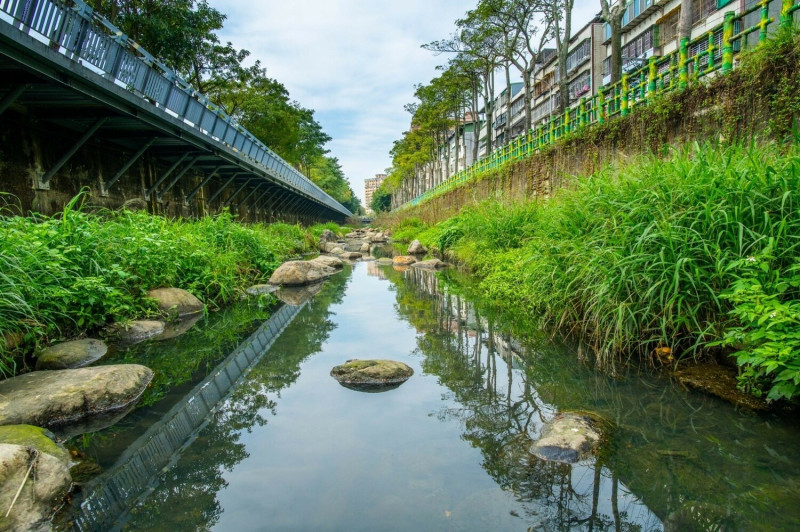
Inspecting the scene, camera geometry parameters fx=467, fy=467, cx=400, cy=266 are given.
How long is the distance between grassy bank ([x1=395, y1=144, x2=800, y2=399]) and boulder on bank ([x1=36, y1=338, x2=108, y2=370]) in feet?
15.7

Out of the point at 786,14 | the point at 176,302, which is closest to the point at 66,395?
the point at 176,302

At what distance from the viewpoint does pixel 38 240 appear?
4785mm

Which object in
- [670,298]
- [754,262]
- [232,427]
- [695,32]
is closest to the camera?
[754,262]

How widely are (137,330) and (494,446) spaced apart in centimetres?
456

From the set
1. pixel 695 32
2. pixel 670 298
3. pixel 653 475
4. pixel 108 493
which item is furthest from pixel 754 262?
pixel 695 32

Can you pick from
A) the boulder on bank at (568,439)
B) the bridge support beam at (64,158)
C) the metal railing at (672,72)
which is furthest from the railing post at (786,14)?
the bridge support beam at (64,158)

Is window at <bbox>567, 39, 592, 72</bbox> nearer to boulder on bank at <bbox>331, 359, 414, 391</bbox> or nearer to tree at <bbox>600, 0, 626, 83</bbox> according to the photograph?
tree at <bbox>600, 0, 626, 83</bbox>

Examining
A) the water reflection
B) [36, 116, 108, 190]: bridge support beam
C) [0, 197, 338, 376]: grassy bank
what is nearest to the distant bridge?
[36, 116, 108, 190]: bridge support beam

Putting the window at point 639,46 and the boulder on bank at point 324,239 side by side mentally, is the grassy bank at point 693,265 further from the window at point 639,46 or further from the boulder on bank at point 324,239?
the window at point 639,46

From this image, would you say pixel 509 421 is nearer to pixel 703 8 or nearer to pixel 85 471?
pixel 85 471

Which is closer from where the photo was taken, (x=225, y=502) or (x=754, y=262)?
(x=225, y=502)

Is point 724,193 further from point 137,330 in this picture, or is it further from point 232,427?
point 137,330

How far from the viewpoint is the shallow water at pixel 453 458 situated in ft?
7.51

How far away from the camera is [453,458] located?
2850mm
